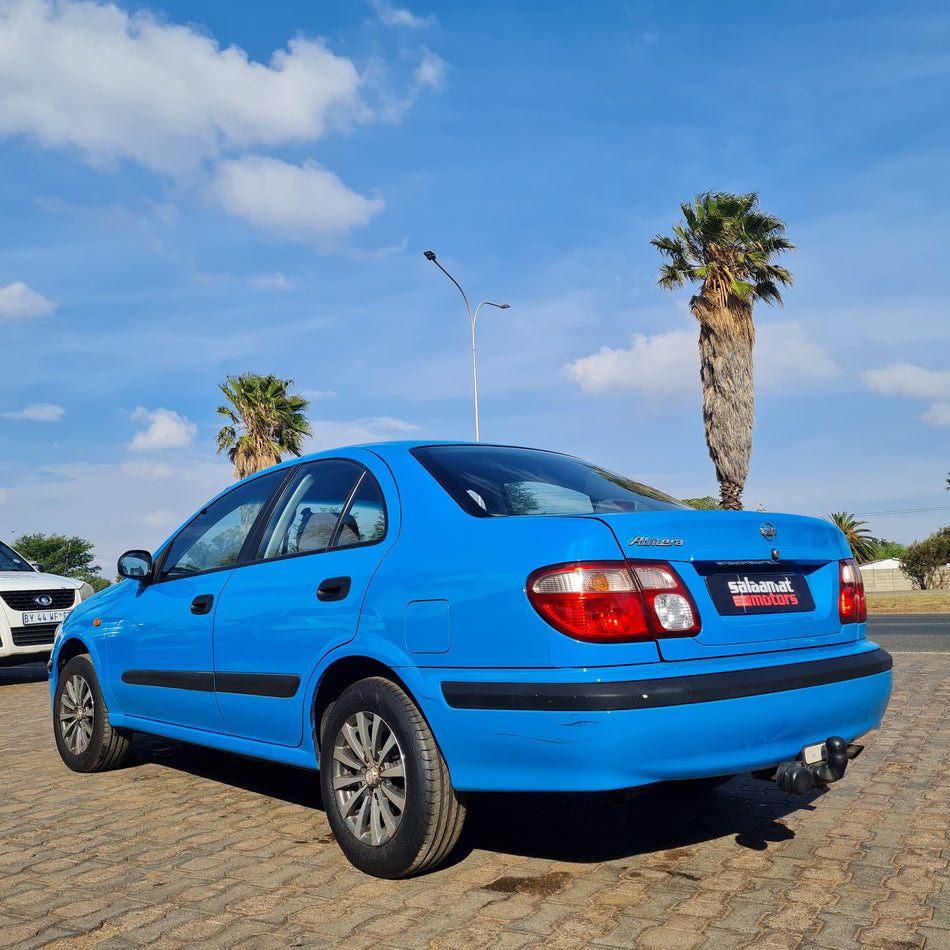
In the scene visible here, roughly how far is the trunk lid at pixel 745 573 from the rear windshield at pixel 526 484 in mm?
488

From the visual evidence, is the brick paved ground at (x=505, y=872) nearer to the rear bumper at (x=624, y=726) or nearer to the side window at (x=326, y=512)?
the rear bumper at (x=624, y=726)

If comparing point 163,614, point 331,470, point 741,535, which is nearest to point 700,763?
point 741,535

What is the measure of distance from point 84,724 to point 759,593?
4196 mm

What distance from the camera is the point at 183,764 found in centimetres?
596

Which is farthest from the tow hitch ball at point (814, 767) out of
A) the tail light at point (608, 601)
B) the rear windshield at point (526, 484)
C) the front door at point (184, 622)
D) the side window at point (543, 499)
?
the front door at point (184, 622)

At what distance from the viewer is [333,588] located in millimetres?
3836

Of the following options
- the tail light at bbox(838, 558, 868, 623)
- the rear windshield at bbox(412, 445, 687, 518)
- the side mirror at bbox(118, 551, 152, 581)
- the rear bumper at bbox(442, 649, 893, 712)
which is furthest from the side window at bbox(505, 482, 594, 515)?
the side mirror at bbox(118, 551, 152, 581)

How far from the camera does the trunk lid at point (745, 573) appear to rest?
10.5 feet

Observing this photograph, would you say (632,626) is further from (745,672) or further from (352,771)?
(352,771)

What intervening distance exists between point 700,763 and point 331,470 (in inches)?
81.8

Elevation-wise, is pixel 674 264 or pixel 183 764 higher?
pixel 674 264

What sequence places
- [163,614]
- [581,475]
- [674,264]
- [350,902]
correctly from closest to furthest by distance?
[350,902]
[581,475]
[163,614]
[674,264]

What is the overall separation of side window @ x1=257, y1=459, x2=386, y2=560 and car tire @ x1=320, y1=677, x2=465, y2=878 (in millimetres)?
654

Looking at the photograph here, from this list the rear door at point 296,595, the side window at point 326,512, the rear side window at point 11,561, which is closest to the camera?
the rear door at point 296,595
